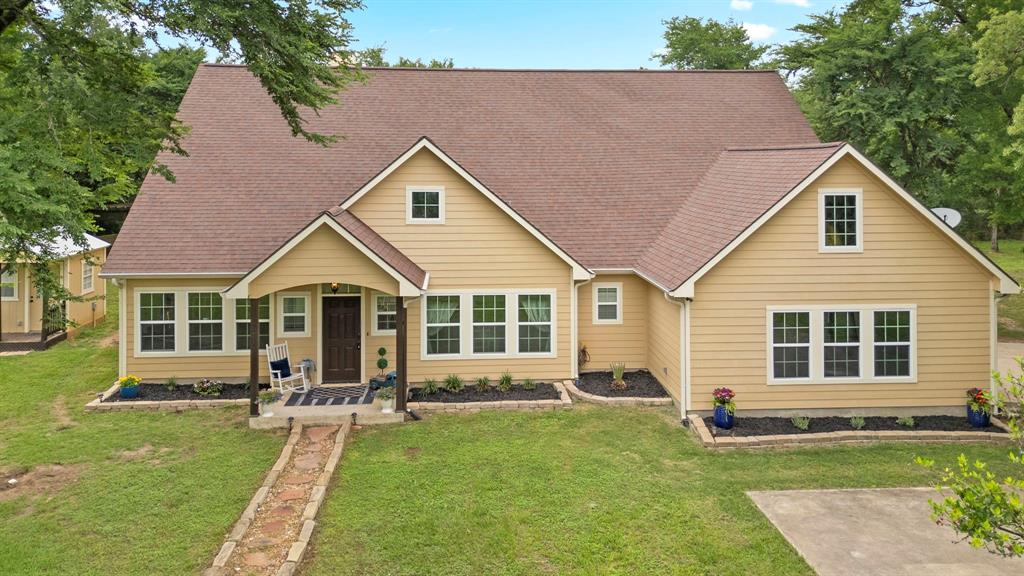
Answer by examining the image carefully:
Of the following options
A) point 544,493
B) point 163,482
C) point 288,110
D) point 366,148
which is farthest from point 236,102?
point 544,493

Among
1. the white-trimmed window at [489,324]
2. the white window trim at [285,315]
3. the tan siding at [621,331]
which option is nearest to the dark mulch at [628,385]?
the tan siding at [621,331]

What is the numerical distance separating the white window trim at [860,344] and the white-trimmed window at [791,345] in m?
0.07

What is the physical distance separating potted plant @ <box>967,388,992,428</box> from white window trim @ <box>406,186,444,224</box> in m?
11.7

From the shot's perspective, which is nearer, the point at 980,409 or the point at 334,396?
the point at 980,409

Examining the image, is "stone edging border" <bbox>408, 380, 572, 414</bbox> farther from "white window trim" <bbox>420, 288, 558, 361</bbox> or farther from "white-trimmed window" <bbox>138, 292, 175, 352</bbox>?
Answer: "white-trimmed window" <bbox>138, 292, 175, 352</bbox>

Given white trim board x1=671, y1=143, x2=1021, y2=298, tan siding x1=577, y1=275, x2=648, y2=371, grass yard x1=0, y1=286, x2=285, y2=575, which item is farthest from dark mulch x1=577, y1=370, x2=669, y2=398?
grass yard x1=0, y1=286, x2=285, y2=575

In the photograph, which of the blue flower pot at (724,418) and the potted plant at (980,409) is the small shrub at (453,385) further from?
the potted plant at (980,409)

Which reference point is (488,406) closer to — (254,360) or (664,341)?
(664,341)

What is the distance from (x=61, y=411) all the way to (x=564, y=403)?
35.4 ft

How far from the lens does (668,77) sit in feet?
72.3

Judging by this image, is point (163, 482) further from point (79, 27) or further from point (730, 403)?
point (730, 403)

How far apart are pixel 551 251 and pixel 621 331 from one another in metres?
3.05

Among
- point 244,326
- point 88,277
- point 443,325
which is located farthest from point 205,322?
point 88,277

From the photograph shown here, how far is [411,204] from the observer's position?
48.5 feet
